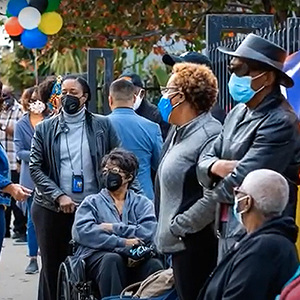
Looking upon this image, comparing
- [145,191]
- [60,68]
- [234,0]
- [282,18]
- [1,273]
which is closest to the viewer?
[145,191]

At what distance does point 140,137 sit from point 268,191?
361cm

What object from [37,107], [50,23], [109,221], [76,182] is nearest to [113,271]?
[109,221]

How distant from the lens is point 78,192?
7004mm

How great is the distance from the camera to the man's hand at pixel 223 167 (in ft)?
15.8

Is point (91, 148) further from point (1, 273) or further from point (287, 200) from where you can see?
point (1, 273)

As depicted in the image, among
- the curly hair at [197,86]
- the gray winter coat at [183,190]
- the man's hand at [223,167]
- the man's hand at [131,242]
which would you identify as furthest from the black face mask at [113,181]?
the man's hand at [223,167]

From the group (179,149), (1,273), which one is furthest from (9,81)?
(179,149)

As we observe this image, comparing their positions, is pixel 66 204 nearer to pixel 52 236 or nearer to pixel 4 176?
pixel 52 236

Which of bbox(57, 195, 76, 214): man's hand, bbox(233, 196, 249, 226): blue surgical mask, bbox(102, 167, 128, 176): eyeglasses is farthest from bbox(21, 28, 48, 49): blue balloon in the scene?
bbox(233, 196, 249, 226): blue surgical mask

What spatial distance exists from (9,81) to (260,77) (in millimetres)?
21480

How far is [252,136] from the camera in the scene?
4.79m

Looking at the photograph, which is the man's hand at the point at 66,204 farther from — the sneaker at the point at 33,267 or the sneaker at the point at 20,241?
the sneaker at the point at 20,241

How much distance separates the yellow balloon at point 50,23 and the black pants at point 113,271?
6018 millimetres

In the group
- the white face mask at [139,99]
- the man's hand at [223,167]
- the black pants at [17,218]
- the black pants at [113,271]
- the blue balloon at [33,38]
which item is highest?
the blue balloon at [33,38]
